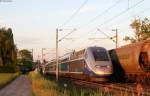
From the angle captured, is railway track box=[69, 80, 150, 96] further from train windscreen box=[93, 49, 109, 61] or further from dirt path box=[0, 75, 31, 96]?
train windscreen box=[93, 49, 109, 61]

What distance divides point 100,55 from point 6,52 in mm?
59082

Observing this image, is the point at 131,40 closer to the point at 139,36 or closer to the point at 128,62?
the point at 139,36

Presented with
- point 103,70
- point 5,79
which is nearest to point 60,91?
point 103,70

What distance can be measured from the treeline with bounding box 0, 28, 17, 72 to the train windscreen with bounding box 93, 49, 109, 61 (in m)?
57.1

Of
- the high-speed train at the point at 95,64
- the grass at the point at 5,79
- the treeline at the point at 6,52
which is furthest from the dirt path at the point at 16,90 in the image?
the treeline at the point at 6,52

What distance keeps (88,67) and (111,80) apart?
3242 mm

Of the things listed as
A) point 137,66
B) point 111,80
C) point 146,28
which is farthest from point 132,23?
point 137,66

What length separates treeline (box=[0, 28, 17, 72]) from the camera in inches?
3761

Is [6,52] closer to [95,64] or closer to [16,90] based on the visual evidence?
[95,64]

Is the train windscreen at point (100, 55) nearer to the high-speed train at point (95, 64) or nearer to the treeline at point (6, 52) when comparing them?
the high-speed train at point (95, 64)

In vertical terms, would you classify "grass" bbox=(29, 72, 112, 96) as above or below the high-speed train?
below

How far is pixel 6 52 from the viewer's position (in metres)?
96.2

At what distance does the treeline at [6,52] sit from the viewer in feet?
313

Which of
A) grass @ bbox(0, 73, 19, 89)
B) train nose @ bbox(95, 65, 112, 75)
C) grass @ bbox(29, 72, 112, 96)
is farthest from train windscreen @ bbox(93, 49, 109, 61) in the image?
grass @ bbox(29, 72, 112, 96)
